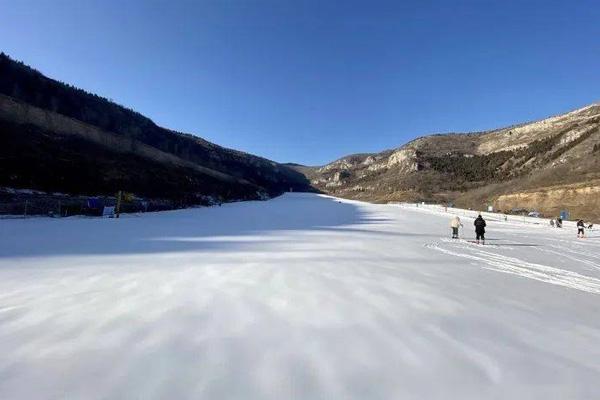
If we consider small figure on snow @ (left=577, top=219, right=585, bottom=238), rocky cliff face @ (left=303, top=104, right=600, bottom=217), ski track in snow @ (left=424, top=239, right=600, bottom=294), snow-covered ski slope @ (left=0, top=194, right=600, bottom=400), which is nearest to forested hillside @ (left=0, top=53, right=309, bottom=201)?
snow-covered ski slope @ (left=0, top=194, right=600, bottom=400)

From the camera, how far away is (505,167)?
92.1 metres

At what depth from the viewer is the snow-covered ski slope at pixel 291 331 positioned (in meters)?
3.09

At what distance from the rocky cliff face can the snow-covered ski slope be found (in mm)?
37799

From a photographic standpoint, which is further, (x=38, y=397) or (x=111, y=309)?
(x=111, y=309)

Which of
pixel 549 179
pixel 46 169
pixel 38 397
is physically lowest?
pixel 38 397

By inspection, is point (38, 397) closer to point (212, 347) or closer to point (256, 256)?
point (212, 347)

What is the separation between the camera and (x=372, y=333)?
14.0 ft

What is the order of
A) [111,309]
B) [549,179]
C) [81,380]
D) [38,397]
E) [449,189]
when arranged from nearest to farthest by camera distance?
1. [38,397]
2. [81,380]
3. [111,309]
4. [549,179]
5. [449,189]

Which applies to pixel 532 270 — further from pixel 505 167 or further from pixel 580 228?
pixel 505 167

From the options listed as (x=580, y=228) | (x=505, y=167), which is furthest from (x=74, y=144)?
(x=505, y=167)

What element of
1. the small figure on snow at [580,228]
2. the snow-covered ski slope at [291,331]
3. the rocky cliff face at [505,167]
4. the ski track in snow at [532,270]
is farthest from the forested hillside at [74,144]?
the rocky cliff face at [505,167]

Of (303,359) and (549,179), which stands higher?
(549,179)

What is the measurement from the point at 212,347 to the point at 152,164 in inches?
2795

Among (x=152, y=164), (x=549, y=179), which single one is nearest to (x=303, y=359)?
(x=549, y=179)
